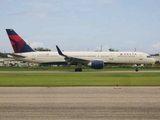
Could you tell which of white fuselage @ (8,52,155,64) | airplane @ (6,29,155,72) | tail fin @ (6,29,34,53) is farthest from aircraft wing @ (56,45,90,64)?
tail fin @ (6,29,34,53)

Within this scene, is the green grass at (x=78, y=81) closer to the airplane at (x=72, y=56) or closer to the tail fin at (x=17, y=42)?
the airplane at (x=72, y=56)

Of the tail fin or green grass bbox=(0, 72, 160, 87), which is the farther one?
the tail fin

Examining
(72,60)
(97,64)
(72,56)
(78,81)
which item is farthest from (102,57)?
(78,81)

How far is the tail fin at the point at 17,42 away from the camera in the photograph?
4866cm

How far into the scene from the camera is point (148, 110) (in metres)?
8.84

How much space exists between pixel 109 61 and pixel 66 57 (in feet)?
23.2

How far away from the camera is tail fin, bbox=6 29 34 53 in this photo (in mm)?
48656

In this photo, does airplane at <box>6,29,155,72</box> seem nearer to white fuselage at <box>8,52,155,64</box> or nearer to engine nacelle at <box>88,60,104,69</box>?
white fuselage at <box>8,52,155,64</box>

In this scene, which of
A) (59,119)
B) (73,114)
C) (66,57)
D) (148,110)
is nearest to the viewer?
(59,119)

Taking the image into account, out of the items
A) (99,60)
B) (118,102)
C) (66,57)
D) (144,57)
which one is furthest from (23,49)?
(118,102)

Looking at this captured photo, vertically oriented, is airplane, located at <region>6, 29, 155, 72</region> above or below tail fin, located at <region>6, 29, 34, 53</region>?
below

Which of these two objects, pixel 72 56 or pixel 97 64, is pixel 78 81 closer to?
pixel 97 64

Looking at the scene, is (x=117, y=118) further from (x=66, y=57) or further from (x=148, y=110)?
(x=66, y=57)

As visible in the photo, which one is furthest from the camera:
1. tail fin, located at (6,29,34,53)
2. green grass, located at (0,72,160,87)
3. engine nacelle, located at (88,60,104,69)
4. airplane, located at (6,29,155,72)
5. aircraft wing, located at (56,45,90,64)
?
tail fin, located at (6,29,34,53)
